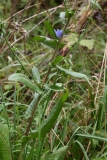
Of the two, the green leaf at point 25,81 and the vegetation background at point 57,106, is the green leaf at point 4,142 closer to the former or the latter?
the vegetation background at point 57,106

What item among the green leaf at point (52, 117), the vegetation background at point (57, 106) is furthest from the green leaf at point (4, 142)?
the green leaf at point (52, 117)

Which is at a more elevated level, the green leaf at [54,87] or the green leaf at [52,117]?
the green leaf at [54,87]

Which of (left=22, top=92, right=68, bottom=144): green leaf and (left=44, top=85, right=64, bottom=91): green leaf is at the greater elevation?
(left=44, top=85, right=64, bottom=91): green leaf

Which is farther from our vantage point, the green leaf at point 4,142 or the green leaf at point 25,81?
the green leaf at point 4,142

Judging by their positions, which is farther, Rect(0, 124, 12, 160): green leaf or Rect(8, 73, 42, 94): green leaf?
Rect(0, 124, 12, 160): green leaf

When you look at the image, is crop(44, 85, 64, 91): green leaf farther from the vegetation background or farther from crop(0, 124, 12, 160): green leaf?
crop(0, 124, 12, 160): green leaf

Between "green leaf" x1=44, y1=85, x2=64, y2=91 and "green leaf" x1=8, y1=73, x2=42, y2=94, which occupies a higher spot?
"green leaf" x1=8, y1=73, x2=42, y2=94

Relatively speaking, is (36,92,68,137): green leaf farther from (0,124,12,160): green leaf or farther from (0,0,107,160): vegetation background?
(0,124,12,160): green leaf

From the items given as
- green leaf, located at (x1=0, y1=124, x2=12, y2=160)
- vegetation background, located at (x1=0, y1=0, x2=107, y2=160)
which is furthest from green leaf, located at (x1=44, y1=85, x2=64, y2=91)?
green leaf, located at (x1=0, y1=124, x2=12, y2=160)

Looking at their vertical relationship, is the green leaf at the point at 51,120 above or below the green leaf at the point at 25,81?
below

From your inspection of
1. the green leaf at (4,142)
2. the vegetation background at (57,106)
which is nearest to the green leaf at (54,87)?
the vegetation background at (57,106)

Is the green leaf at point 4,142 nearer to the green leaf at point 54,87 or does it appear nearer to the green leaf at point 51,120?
the green leaf at point 51,120
